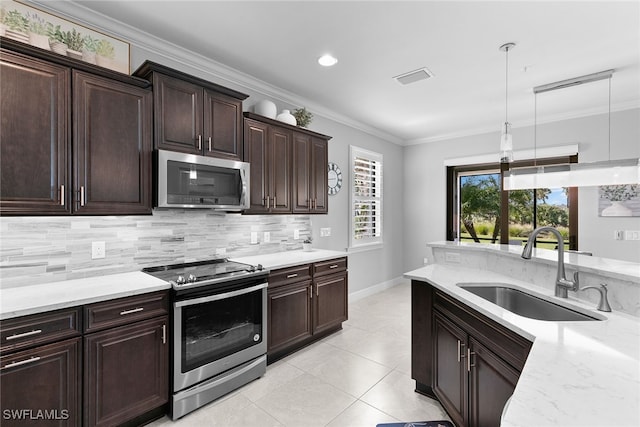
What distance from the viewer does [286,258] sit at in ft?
10.6

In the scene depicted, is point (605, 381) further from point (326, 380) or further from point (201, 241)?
point (201, 241)

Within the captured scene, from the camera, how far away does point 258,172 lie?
3066mm

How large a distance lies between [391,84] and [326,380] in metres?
3.13

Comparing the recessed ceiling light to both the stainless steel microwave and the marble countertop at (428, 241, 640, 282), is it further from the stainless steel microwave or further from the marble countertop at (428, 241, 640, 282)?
the marble countertop at (428, 241, 640, 282)

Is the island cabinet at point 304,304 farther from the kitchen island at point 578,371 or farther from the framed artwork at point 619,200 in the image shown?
the framed artwork at point 619,200

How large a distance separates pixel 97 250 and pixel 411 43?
9.89ft

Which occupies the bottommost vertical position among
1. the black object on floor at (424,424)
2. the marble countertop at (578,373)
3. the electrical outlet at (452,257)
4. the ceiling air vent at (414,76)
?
the black object on floor at (424,424)

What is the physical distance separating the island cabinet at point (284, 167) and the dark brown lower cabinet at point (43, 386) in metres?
1.72

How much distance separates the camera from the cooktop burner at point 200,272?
2.19 metres

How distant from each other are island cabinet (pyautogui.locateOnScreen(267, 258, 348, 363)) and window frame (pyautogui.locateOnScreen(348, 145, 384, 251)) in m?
1.23

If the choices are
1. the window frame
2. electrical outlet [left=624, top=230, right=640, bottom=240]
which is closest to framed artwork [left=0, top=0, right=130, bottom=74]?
the window frame

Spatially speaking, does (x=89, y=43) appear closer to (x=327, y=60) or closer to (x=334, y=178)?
(x=327, y=60)

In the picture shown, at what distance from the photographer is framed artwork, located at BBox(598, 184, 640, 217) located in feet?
12.7

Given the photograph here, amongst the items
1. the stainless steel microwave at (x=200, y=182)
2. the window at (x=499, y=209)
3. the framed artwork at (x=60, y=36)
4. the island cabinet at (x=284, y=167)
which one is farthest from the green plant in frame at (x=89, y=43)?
the window at (x=499, y=209)
